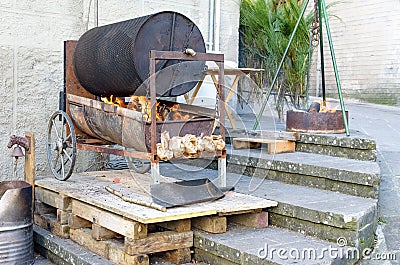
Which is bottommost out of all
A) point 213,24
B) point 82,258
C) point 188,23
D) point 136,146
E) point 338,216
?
point 82,258

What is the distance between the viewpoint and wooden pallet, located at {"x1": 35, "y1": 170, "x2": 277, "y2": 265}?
98.9 inches

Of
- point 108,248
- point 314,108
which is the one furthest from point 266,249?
point 314,108

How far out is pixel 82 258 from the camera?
2.77 metres

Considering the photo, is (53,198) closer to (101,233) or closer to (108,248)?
(101,233)

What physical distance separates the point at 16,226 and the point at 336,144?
2.14 meters

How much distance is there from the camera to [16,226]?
3.00 meters

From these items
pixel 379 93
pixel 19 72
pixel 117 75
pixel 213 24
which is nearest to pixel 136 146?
pixel 117 75

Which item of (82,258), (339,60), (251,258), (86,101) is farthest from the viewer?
(339,60)

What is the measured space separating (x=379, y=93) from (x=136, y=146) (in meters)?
6.70

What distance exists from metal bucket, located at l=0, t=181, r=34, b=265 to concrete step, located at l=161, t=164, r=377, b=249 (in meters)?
1.32

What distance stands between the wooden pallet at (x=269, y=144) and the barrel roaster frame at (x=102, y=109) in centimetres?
63

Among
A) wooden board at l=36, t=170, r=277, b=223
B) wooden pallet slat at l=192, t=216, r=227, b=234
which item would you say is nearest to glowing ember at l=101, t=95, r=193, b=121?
wooden board at l=36, t=170, r=277, b=223

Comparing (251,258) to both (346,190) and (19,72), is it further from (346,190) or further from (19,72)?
(19,72)

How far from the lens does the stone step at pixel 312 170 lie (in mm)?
2816
